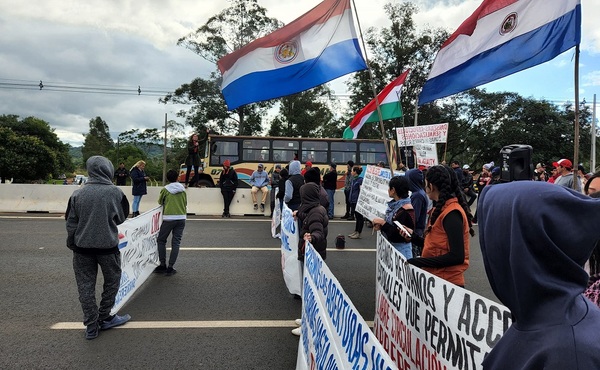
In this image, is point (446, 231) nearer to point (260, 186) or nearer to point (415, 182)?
point (415, 182)

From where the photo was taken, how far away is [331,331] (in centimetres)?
228

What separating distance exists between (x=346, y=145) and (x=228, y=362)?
17628 millimetres

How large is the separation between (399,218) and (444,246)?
Answer: 3.35 ft

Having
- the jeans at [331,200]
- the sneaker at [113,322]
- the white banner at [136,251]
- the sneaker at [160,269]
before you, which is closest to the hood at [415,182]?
the white banner at [136,251]

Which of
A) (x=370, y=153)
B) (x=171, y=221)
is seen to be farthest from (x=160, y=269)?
(x=370, y=153)

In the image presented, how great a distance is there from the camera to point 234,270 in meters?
6.45

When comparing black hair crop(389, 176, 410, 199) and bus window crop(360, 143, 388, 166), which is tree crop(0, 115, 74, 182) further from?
black hair crop(389, 176, 410, 199)

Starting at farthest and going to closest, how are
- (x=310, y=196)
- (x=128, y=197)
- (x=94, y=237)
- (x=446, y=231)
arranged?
(x=128, y=197) < (x=310, y=196) < (x=94, y=237) < (x=446, y=231)

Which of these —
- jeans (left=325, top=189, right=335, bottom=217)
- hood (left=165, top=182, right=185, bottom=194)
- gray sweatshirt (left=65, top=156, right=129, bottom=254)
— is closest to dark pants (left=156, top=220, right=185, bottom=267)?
hood (left=165, top=182, right=185, bottom=194)

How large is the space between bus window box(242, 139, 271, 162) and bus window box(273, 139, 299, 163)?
0.40 metres

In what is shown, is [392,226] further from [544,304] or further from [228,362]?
[544,304]

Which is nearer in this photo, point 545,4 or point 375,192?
point 545,4

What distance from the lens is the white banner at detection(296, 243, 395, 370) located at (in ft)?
5.76

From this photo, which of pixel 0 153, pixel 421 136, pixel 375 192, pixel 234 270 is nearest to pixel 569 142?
pixel 421 136
